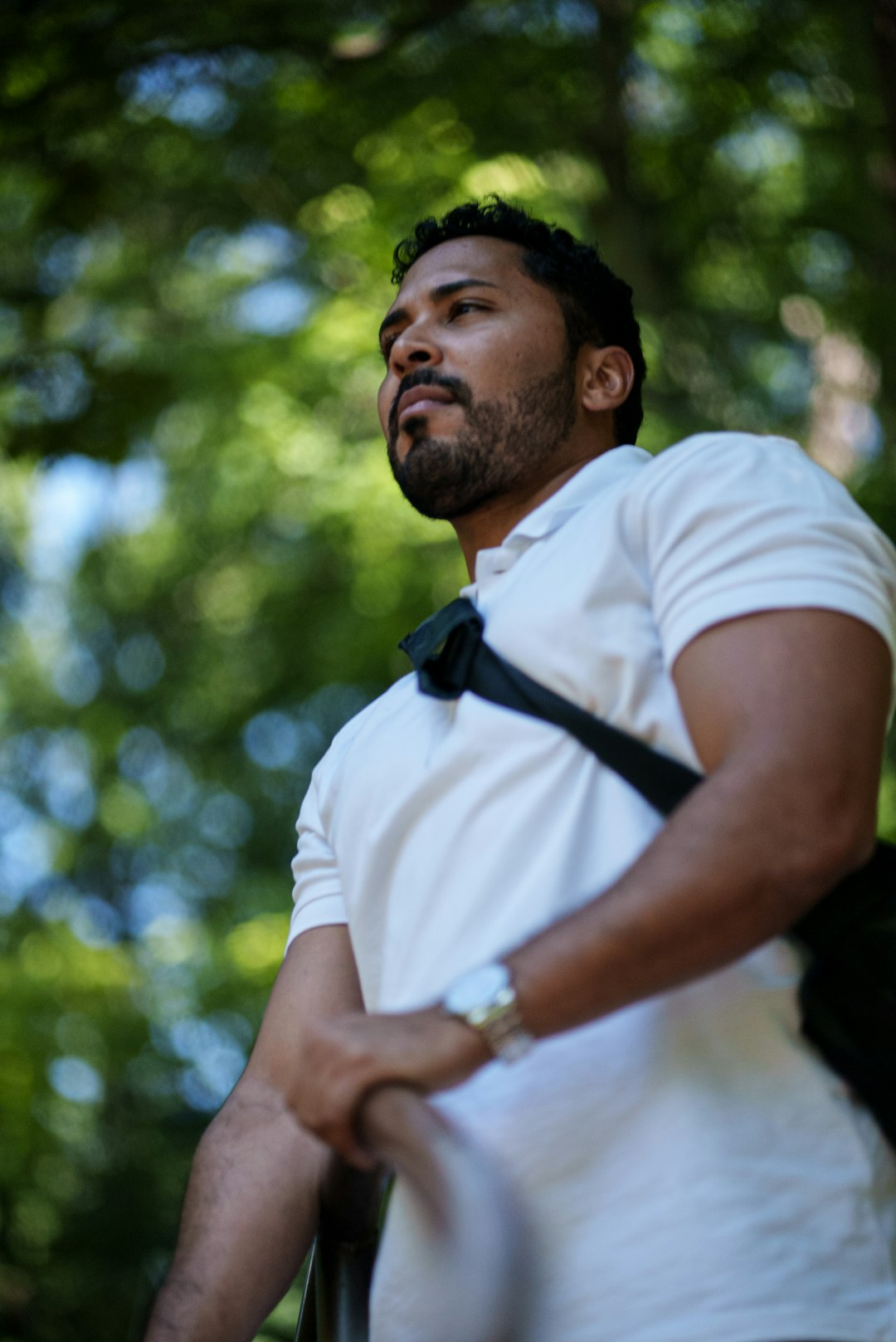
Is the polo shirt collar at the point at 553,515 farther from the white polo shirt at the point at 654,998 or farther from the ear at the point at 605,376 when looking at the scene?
the ear at the point at 605,376

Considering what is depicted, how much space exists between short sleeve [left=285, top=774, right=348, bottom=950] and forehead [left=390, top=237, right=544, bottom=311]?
2.84 ft

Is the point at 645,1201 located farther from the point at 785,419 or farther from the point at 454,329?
the point at 785,419

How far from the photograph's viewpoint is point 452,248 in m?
2.56

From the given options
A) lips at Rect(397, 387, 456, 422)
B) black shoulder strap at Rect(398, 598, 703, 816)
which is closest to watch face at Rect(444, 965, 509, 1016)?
black shoulder strap at Rect(398, 598, 703, 816)

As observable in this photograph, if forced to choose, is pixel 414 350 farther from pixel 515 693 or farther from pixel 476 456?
pixel 515 693

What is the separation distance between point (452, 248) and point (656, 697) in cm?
124

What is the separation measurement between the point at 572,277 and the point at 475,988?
1.64m

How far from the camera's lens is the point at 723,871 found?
131 cm

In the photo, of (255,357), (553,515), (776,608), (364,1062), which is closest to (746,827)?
(776,608)

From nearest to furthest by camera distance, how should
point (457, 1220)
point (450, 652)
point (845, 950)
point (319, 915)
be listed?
point (457, 1220) → point (845, 950) → point (450, 652) → point (319, 915)

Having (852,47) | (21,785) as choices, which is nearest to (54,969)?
(21,785)

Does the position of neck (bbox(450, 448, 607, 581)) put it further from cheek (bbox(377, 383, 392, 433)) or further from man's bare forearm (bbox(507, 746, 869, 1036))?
man's bare forearm (bbox(507, 746, 869, 1036))

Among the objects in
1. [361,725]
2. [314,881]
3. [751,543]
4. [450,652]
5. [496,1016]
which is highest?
[751,543]

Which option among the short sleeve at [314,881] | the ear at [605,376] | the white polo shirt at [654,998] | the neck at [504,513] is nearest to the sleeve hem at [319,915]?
the short sleeve at [314,881]
